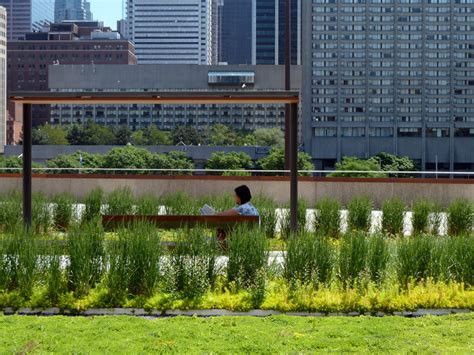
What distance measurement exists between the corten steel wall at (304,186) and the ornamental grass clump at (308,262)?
39.1ft

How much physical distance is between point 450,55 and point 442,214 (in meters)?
139

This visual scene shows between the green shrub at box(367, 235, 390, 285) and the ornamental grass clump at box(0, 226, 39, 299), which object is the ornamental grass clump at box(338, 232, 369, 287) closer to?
the green shrub at box(367, 235, 390, 285)

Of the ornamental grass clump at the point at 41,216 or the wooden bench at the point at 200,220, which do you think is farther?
the ornamental grass clump at the point at 41,216

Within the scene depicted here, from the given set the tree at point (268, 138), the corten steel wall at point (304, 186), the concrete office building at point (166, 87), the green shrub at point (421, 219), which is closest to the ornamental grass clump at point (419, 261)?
the green shrub at point (421, 219)

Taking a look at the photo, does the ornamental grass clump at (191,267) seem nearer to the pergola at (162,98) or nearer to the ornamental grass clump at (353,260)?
the ornamental grass clump at (353,260)

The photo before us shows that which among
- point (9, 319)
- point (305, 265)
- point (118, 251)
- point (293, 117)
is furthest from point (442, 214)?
point (9, 319)

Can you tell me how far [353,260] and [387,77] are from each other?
475 ft

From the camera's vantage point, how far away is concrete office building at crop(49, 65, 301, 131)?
150 metres

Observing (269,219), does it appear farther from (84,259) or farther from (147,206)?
(84,259)

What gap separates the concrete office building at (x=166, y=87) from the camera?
15012cm

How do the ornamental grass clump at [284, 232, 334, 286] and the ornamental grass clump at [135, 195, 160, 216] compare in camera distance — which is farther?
the ornamental grass clump at [135, 195, 160, 216]

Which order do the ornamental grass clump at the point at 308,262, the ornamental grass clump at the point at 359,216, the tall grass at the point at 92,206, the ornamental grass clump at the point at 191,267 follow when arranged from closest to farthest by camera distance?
1. the ornamental grass clump at the point at 191,267
2. the ornamental grass clump at the point at 308,262
3. the ornamental grass clump at the point at 359,216
4. the tall grass at the point at 92,206

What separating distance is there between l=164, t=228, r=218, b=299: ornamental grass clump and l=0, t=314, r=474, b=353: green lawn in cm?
94

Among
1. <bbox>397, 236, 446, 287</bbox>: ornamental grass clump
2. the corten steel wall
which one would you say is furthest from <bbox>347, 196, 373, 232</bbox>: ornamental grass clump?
<bbox>397, 236, 446, 287</bbox>: ornamental grass clump
